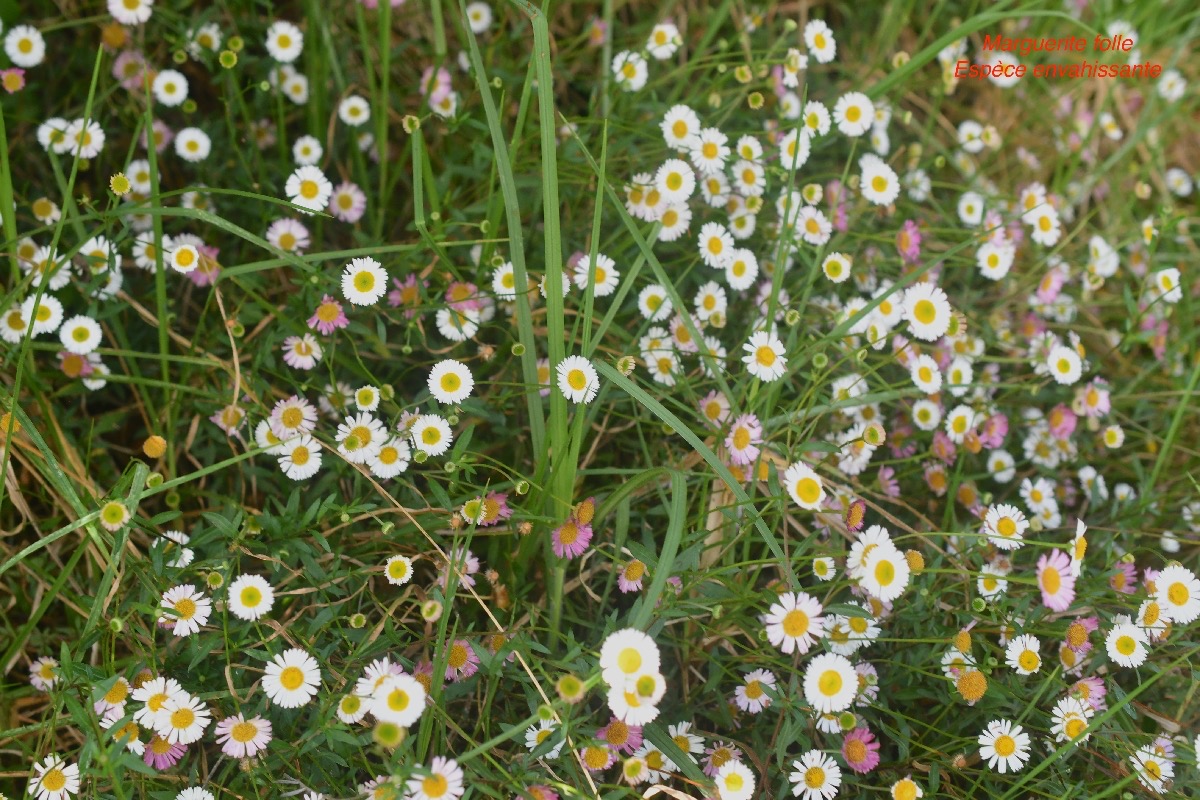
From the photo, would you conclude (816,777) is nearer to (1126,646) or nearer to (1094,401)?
(1126,646)

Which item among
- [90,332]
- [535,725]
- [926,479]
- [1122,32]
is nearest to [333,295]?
[90,332]

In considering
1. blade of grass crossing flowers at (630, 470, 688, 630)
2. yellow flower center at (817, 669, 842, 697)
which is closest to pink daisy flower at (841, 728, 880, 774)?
yellow flower center at (817, 669, 842, 697)

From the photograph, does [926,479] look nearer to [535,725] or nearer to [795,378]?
[795,378]

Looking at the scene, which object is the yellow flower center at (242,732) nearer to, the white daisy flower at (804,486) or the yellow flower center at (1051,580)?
the white daisy flower at (804,486)

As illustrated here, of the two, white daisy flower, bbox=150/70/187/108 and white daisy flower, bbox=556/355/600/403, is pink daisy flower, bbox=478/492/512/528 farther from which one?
white daisy flower, bbox=150/70/187/108

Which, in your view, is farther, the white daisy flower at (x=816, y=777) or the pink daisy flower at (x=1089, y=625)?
the pink daisy flower at (x=1089, y=625)

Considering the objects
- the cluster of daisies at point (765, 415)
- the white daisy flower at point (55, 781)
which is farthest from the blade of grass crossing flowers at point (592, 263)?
the white daisy flower at point (55, 781)

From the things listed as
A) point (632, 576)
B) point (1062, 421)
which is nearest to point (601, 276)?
point (632, 576)
